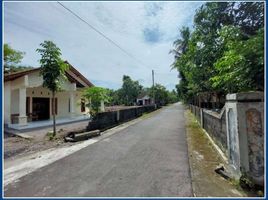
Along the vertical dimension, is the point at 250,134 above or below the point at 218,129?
above

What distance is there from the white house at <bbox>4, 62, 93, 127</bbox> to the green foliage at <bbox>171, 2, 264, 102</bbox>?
30.6 feet

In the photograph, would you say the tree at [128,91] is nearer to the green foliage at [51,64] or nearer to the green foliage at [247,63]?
the green foliage at [51,64]

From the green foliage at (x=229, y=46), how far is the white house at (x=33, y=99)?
9.34 meters

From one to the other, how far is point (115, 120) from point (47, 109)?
7603 millimetres

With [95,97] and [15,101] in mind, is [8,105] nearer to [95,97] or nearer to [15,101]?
[15,101]

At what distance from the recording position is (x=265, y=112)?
11.9 feet

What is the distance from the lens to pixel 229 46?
15.7 feet

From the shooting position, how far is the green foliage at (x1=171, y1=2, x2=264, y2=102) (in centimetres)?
401

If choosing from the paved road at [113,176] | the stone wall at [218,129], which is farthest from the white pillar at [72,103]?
the stone wall at [218,129]

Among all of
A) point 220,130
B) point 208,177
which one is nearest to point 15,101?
point 220,130

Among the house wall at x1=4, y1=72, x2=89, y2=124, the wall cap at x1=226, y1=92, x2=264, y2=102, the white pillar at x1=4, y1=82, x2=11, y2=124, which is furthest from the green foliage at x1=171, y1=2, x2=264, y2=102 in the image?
the white pillar at x1=4, y1=82, x2=11, y2=124

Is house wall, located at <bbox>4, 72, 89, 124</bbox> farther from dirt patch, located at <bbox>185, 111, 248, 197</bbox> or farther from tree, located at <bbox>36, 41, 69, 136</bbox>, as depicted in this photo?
dirt patch, located at <bbox>185, 111, 248, 197</bbox>

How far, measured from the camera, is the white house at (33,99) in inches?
540

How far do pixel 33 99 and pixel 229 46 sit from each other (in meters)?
16.7
